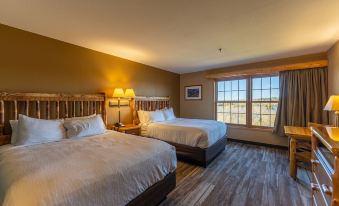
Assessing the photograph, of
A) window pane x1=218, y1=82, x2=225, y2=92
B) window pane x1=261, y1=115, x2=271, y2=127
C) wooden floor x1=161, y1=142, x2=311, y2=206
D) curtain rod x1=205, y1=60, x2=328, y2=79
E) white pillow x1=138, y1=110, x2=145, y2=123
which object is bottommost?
wooden floor x1=161, y1=142, x2=311, y2=206

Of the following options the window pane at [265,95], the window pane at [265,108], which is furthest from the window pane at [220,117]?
the window pane at [265,95]

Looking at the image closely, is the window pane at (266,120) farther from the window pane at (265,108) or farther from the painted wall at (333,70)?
the painted wall at (333,70)

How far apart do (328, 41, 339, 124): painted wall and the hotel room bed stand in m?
2.24

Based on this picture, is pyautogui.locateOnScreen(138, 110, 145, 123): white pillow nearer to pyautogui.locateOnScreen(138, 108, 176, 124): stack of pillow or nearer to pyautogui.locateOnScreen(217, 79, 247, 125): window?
pyautogui.locateOnScreen(138, 108, 176, 124): stack of pillow

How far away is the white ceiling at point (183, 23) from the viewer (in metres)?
1.78

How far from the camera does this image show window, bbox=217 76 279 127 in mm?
4297

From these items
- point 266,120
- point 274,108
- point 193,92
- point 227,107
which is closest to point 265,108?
point 274,108

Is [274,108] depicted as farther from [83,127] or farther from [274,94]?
[83,127]

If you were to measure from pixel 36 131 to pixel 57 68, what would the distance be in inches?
48.7

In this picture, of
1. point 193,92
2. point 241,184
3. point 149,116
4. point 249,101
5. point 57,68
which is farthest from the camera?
point 193,92

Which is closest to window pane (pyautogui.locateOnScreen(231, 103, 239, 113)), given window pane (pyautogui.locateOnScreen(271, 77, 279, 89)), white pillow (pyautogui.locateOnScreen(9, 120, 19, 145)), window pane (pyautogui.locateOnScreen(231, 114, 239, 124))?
window pane (pyautogui.locateOnScreen(231, 114, 239, 124))

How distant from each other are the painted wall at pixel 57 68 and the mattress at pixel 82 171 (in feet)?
3.81

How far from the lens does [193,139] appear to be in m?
3.12

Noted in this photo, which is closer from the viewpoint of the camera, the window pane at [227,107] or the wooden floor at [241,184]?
the wooden floor at [241,184]
